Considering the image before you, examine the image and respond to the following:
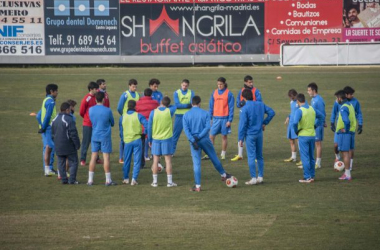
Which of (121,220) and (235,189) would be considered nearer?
(121,220)

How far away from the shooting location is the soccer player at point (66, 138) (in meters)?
15.0

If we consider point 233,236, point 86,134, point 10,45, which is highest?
point 10,45

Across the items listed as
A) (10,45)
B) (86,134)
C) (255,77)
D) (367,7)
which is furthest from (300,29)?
(86,134)

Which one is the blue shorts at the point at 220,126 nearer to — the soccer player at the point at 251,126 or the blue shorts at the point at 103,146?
the soccer player at the point at 251,126

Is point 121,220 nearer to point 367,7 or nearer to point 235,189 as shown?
point 235,189

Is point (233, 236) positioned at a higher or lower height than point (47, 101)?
lower

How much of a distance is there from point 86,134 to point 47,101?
72.7 inches

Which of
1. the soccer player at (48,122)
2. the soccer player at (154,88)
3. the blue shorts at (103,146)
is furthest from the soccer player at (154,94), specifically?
the soccer player at (48,122)

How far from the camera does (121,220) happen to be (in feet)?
39.6

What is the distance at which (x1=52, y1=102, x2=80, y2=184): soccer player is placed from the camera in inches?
589

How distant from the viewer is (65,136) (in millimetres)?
14961

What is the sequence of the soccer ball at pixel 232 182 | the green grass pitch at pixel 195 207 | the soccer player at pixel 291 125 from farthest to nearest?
the soccer player at pixel 291 125 < the soccer ball at pixel 232 182 < the green grass pitch at pixel 195 207

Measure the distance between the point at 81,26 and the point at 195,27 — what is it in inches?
303

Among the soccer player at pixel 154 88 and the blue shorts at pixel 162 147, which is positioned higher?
the soccer player at pixel 154 88
